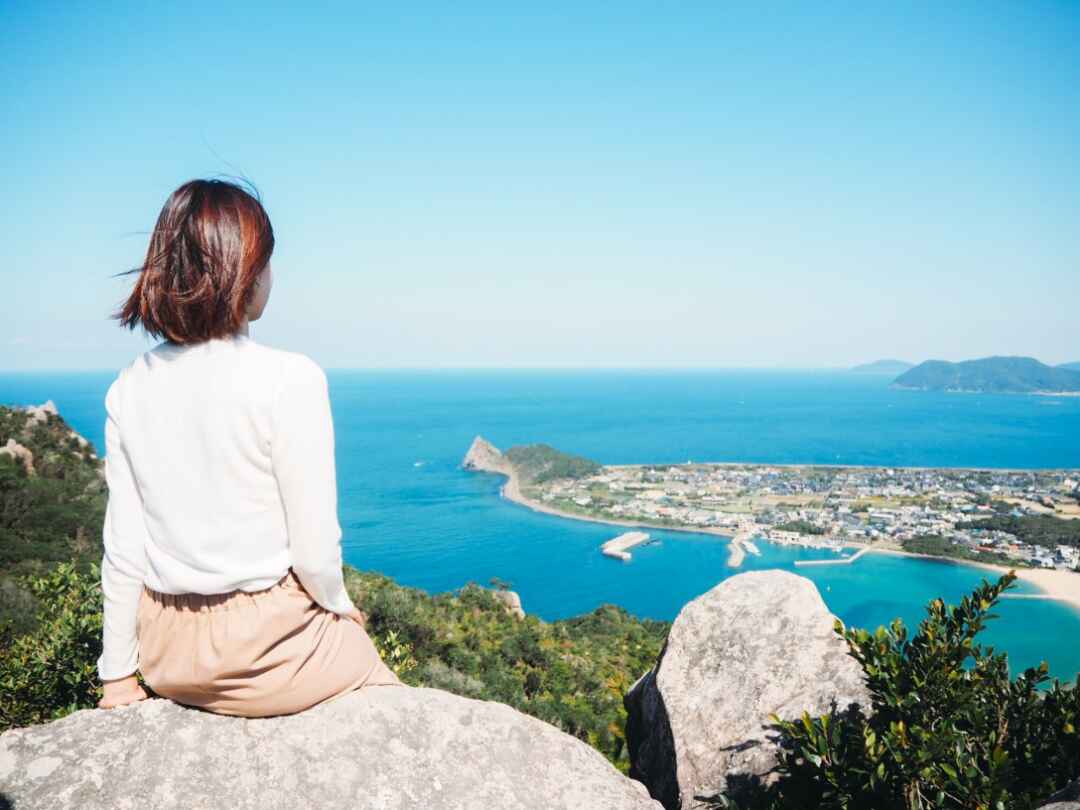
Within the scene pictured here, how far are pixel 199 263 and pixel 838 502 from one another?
68957mm

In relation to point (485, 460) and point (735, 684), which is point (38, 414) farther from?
point (485, 460)

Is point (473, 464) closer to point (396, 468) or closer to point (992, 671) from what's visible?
point (396, 468)

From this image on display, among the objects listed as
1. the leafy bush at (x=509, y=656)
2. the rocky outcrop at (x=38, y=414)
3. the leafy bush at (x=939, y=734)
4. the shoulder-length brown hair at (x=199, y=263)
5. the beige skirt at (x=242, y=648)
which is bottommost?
the leafy bush at (x=509, y=656)

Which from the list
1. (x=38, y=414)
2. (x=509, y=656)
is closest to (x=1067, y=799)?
(x=509, y=656)

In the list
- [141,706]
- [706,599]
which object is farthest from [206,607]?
[706,599]

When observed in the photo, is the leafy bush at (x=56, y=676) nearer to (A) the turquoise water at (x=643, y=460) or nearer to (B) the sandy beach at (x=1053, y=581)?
(A) the turquoise water at (x=643, y=460)

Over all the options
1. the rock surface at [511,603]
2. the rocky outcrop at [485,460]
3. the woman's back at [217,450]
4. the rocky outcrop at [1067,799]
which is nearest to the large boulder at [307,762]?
the woman's back at [217,450]

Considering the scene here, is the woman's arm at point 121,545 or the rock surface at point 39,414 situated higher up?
the woman's arm at point 121,545

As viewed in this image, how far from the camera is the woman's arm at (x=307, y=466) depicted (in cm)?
180

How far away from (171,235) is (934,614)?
11.9ft

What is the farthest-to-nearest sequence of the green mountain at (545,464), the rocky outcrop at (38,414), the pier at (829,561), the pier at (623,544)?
the green mountain at (545,464)
the pier at (623,544)
the pier at (829,561)
the rocky outcrop at (38,414)

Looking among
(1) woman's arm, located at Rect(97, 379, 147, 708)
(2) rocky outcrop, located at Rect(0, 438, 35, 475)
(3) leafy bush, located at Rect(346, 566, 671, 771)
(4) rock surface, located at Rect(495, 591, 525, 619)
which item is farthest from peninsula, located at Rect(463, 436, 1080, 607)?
(1) woman's arm, located at Rect(97, 379, 147, 708)

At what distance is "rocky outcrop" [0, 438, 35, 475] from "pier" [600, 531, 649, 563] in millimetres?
40311

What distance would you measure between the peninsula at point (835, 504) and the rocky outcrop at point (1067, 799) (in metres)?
46.3
